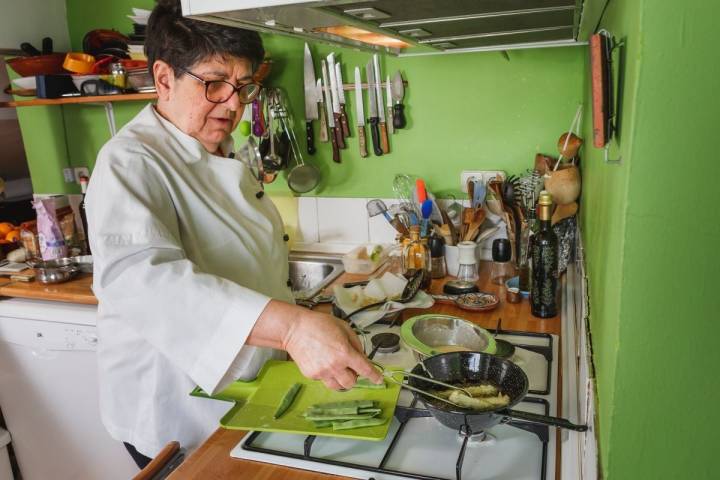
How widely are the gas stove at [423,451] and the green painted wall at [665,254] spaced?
31 centimetres

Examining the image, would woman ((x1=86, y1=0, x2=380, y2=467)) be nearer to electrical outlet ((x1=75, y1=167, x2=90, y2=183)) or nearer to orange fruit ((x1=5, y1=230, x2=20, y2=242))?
orange fruit ((x1=5, y1=230, x2=20, y2=242))

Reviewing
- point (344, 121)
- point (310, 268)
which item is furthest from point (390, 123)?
point (310, 268)

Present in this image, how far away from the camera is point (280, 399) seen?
1.03m

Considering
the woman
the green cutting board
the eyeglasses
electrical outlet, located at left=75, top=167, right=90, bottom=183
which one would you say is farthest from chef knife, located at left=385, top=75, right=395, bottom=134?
electrical outlet, located at left=75, top=167, right=90, bottom=183

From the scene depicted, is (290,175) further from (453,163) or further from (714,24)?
(714,24)

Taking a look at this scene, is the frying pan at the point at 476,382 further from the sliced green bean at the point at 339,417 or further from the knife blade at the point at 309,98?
the knife blade at the point at 309,98

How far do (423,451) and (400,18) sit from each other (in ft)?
2.53

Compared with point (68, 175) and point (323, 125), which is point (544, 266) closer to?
point (323, 125)

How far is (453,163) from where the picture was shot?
1.97 m

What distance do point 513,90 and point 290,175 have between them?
0.87 m

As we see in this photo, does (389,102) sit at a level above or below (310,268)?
above

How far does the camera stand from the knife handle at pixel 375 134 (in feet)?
6.52

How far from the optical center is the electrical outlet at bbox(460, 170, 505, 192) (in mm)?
1907

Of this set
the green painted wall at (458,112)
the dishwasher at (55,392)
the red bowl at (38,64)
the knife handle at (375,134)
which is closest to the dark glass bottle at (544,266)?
the green painted wall at (458,112)
